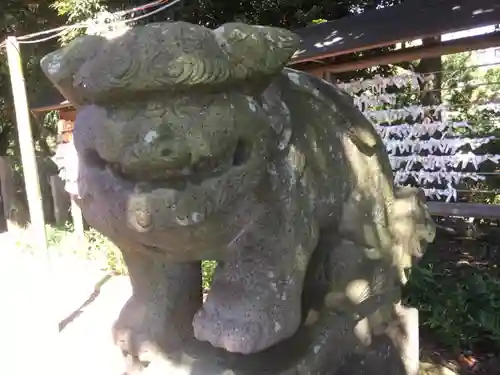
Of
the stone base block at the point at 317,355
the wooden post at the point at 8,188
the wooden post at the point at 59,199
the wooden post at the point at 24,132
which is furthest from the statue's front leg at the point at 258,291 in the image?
the wooden post at the point at 8,188

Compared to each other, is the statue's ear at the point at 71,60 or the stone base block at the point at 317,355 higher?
the statue's ear at the point at 71,60

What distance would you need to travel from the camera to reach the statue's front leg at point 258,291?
→ 44.0 inches

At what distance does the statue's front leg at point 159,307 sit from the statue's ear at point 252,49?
19.7 inches

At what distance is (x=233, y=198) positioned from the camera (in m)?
1.07

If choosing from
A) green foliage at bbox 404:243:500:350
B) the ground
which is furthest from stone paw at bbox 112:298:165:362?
green foliage at bbox 404:243:500:350

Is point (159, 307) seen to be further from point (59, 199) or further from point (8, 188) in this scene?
point (8, 188)

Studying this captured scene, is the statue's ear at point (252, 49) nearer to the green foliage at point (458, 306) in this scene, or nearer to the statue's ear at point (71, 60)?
the statue's ear at point (71, 60)

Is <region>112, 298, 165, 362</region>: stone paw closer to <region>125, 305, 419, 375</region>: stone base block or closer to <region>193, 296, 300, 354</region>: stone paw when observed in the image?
<region>125, 305, 419, 375</region>: stone base block

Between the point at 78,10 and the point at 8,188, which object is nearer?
the point at 78,10

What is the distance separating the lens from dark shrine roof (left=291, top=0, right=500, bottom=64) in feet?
9.46

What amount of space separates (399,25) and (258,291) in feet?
8.09

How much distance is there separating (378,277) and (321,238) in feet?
0.60

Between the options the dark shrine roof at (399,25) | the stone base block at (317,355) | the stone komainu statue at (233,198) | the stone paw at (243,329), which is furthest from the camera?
the dark shrine roof at (399,25)

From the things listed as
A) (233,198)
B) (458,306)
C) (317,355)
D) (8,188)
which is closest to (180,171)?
(233,198)
